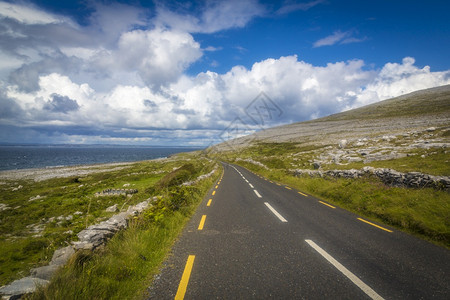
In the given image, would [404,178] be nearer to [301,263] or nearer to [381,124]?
[301,263]

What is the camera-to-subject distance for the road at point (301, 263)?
3.66m

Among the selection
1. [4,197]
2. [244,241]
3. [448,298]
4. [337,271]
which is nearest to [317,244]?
[337,271]

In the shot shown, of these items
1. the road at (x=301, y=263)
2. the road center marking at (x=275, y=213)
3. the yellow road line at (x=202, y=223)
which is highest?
the road at (x=301, y=263)

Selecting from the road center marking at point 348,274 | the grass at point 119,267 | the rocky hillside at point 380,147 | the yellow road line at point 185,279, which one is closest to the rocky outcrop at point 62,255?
the grass at point 119,267

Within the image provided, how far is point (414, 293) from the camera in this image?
142 inches

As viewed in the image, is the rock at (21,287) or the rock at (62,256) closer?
the rock at (21,287)

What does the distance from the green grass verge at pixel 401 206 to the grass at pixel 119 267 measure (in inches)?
338

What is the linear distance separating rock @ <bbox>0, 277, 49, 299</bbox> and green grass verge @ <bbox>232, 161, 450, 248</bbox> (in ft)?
33.7

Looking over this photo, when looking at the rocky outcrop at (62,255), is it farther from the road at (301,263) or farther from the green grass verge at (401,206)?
the green grass verge at (401,206)

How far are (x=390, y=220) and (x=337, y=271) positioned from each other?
5797 mm

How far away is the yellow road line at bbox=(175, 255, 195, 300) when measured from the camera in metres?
3.54

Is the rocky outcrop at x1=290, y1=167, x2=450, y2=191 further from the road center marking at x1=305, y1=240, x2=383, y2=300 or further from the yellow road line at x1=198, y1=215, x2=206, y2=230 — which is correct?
the yellow road line at x1=198, y1=215, x2=206, y2=230

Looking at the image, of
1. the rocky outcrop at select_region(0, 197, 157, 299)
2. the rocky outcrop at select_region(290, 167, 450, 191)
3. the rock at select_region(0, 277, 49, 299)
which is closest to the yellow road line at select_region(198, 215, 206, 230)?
the rocky outcrop at select_region(0, 197, 157, 299)

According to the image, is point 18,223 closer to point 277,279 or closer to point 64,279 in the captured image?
point 64,279
